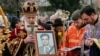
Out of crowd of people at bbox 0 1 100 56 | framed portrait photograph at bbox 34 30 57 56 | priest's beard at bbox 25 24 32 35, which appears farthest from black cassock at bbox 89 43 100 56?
priest's beard at bbox 25 24 32 35

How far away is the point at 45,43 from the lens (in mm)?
9383

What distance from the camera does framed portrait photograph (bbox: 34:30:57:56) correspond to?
30.4 feet

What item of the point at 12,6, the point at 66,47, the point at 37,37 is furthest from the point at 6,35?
the point at 12,6

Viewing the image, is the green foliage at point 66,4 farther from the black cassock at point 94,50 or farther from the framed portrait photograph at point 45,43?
the black cassock at point 94,50

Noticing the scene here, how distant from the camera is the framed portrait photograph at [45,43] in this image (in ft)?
30.4

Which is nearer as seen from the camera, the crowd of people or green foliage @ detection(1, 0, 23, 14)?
the crowd of people

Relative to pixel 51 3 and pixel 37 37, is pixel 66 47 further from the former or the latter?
pixel 51 3

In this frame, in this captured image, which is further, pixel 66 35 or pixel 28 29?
pixel 66 35

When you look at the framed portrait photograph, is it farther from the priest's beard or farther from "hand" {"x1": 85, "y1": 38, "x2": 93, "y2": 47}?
"hand" {"x1": 85, "y1": 38, "x2": 93, "y2": 47}

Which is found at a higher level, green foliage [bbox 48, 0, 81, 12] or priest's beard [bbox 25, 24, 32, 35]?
priest's beard [bbox 25, 24, 32, 35]

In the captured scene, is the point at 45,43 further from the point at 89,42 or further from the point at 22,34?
the point at 89,42

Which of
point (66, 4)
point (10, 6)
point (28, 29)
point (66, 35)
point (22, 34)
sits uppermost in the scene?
point (28, 29)

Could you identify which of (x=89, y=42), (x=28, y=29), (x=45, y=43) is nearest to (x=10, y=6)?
(x=28, y=29)

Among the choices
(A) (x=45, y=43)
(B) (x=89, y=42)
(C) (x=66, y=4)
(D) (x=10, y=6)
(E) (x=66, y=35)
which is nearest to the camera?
(B) (x=89, y=42)
